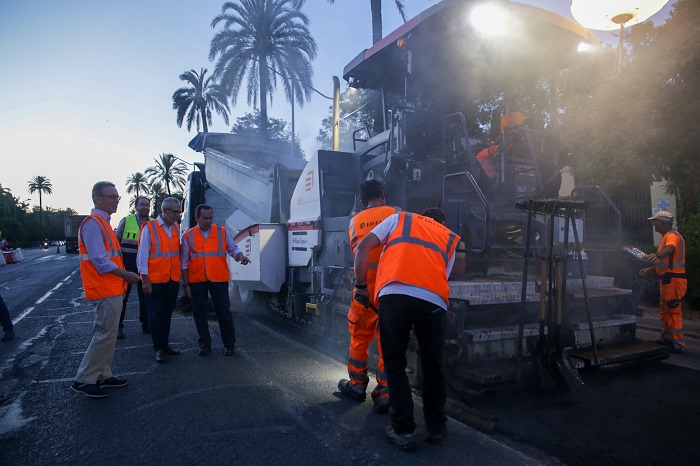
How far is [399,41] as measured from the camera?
498 cm

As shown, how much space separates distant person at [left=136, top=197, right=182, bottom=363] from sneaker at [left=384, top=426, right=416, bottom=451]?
2924mm

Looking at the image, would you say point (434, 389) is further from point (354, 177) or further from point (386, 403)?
point (354, 177)

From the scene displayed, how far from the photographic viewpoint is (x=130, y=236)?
647cm

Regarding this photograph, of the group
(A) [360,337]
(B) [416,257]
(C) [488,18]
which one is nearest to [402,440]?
(A) [360,337]

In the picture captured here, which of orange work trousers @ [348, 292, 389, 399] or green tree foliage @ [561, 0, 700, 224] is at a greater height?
green tree foliage @ [561, 0, 700, 224]

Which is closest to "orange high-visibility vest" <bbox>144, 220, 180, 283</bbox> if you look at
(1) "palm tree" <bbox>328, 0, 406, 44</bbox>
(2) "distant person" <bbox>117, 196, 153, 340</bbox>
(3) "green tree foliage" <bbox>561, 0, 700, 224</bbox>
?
(2) "distant person" <bbox>117, 196, 153, 340</bbox>

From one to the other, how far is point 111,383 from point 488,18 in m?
4.80

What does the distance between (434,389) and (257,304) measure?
5.15 meters

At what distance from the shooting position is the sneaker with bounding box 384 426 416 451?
9.27 ft

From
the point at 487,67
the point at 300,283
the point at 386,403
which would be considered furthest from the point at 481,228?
the point at 300,283

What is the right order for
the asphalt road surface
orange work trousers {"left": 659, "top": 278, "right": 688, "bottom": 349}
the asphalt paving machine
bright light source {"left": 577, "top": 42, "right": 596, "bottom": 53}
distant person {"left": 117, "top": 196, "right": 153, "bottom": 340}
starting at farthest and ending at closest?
distant person {"left": 117, "top": 196, "right": 153, "bottom": 340}
orange work trousers {"left": 659, "top": 278, "right": 688, "bottom": 349}
bright light source {"left": 577, "top": 42, "right": 596, "bottom": 53}
the asphalt paving machine
the asphalt road surface

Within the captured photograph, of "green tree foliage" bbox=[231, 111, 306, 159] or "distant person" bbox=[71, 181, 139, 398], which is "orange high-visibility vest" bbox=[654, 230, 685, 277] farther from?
"green tree foliage" bbox=[231, 111, 306, 159]

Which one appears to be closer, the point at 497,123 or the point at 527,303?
the point at 527,303

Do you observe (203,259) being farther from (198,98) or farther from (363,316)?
(198,98)
